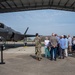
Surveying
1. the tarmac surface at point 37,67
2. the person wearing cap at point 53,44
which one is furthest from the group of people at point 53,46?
the tarmac surface at point 37,67

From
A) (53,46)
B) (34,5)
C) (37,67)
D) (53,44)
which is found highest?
(34,5)

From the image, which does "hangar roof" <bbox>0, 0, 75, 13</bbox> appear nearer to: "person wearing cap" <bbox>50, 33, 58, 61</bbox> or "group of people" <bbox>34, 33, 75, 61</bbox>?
"group of people" <bbox>34, 33, 75, 61</bbox>

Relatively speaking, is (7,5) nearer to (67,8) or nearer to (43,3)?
(43,3)

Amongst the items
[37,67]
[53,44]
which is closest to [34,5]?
[53,44]

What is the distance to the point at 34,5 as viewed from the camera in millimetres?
40312

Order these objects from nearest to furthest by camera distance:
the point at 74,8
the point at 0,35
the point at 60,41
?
the point at 60,41
the point at 0,35
the point at 74,8

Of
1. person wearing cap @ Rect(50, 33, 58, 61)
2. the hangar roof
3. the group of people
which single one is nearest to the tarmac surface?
person wearing cap @ Rect(50, 33, 58, 61)

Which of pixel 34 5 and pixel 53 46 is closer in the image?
pixel 53 46

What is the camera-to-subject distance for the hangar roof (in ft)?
124

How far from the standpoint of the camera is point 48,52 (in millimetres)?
17016

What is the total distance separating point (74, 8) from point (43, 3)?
6.23 meters

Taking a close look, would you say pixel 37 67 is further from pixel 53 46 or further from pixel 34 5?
pixel 34 5

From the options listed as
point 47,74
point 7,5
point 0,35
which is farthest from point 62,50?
point 7,5

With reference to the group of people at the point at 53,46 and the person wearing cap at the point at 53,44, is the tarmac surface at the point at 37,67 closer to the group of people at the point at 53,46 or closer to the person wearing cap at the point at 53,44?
the person wearing cap at the point at 53,44
